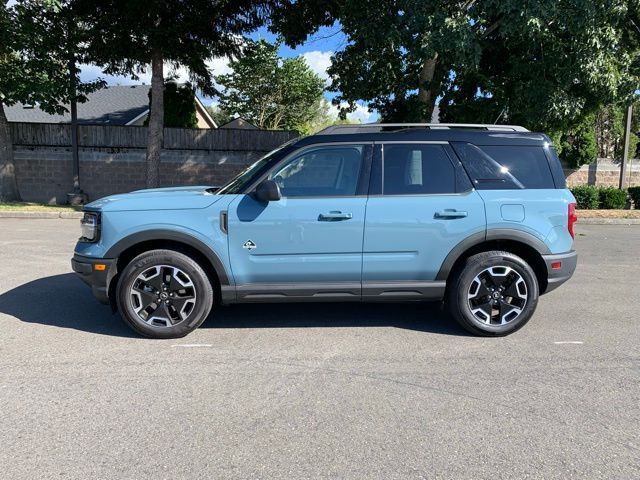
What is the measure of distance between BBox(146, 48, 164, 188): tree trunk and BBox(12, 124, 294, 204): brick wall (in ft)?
4.00

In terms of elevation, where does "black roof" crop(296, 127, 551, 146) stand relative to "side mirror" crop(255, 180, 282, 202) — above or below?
above

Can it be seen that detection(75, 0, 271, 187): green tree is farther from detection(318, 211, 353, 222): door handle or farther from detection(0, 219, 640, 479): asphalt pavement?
detection(318, 211, 353, 222): door handle

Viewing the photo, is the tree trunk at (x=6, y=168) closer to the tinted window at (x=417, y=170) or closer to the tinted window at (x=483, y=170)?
the tinted window at (x=417, y=170)

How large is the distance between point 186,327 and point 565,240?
365 centimetres

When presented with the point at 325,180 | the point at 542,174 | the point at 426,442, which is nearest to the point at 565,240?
the point at 542,174

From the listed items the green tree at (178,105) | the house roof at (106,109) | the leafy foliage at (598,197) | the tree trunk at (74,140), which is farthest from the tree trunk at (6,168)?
the leafy foliage at (598,197)

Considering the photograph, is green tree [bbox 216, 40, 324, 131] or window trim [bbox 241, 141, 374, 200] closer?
window trim [bbox 241, 141, 374, 200]

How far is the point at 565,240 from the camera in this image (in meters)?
4.58

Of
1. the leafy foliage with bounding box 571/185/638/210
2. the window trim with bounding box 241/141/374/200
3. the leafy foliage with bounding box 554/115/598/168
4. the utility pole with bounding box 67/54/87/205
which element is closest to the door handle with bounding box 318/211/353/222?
the window trim with bounding box 241/141/374/200

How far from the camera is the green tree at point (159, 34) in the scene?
13.4 meters

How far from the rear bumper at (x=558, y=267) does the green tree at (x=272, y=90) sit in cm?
4022

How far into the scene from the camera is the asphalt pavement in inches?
103

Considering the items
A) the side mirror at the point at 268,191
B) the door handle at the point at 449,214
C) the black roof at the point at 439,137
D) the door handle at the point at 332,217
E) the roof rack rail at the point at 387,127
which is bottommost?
the door handle at the point at 332,217

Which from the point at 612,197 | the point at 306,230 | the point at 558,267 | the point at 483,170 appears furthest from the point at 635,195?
the point at 306,230
